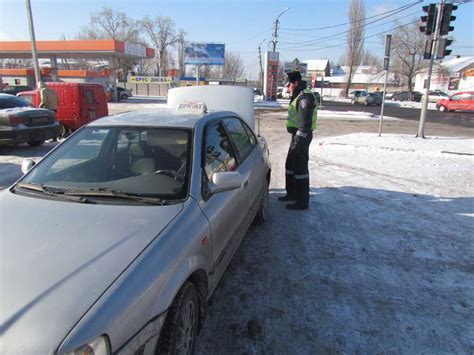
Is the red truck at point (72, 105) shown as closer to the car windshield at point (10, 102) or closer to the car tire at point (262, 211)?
the car windshield at point (10, 102)

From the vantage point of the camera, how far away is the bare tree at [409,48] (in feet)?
176

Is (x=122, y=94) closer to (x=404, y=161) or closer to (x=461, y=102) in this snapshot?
(x=461, y=102)

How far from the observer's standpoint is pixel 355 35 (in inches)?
1966

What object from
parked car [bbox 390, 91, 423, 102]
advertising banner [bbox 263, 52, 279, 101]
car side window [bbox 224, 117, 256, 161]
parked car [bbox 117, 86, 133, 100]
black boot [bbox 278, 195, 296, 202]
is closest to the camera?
car side window [bbox 224, 117, 256, 161]

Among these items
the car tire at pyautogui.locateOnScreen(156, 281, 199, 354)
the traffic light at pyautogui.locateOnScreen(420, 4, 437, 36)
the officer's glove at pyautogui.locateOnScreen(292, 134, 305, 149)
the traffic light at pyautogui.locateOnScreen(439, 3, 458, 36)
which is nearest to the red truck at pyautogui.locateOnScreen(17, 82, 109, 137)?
the officer's glove at pyautogui.locateOnScreen(292, 134, 305, 149)

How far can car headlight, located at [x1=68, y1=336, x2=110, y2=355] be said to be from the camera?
1.40 meters

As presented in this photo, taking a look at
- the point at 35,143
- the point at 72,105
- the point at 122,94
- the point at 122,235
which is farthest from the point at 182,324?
the point at 122,94

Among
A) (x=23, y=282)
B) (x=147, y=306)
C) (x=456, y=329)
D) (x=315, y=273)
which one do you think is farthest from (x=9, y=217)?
(x=456, y=329)

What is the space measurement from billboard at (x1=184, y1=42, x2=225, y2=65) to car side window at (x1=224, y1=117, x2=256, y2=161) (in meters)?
37.9

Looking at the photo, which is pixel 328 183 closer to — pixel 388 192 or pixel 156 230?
pixel 388 192

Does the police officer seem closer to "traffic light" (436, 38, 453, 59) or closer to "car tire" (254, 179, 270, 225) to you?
"car tire" (254, 179, 270, 225)

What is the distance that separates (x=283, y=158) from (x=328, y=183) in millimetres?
2602

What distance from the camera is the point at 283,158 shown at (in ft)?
30.0

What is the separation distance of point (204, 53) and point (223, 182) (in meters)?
40.2
